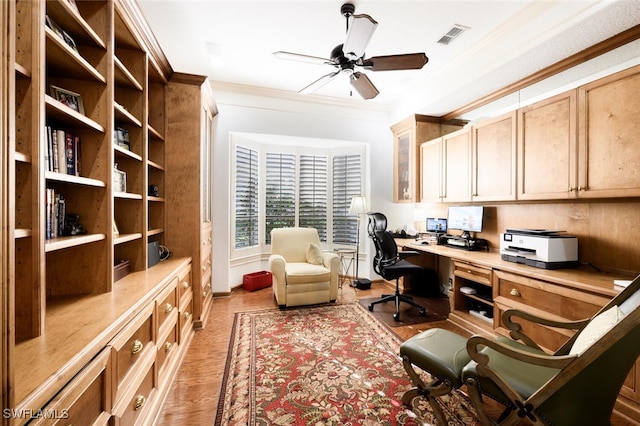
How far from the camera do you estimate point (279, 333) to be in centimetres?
269

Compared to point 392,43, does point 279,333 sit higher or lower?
lower

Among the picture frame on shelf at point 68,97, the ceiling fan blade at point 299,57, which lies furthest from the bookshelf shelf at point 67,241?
the ceiling fan blade at point 299,57

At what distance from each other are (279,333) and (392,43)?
3149 mm

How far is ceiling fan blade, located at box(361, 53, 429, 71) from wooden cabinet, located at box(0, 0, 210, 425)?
5.76ft

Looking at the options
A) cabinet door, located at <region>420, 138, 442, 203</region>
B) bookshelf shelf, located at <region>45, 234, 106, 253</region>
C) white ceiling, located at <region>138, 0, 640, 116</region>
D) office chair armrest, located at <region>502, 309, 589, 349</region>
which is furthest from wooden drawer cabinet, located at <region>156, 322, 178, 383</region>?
cabinet door, located at <region>420, 138, 442, 203</region>

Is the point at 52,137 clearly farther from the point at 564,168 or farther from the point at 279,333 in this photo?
the point at 564,168

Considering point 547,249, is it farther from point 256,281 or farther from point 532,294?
point 256,281

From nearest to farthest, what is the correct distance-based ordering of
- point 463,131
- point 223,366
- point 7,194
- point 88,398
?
point 7,194 < point 88,398 < point 223,366 < point 463,131

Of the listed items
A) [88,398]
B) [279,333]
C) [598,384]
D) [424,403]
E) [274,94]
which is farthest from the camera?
[274,94]

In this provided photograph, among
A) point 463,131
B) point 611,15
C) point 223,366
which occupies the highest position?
point 611,15

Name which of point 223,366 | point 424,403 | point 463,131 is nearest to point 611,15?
point 463,131

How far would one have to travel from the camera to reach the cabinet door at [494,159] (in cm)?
272
